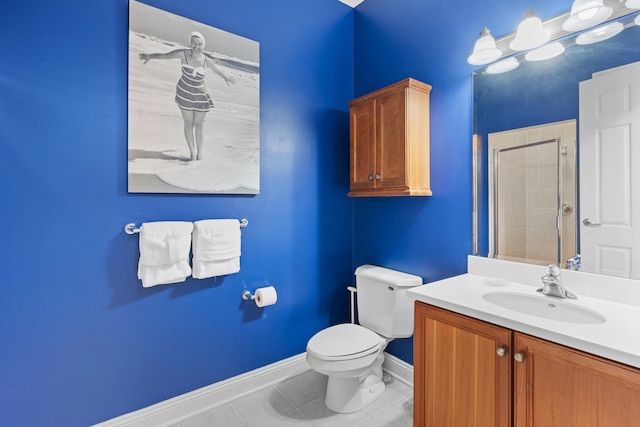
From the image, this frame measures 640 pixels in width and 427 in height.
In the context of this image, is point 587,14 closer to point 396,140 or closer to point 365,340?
point 396,140

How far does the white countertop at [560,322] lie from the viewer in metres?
0.88

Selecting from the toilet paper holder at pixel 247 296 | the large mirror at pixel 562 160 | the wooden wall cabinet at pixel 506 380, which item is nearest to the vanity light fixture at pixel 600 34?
the large mirror at pixel 562 160

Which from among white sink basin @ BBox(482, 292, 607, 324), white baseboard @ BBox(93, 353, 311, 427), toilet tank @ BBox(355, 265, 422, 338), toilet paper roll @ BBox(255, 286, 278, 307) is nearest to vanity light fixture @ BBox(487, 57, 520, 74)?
white sink basin @ BBox(482, 292, 607, 324)

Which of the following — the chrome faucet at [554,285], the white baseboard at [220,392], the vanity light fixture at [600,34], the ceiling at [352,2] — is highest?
the ceiling at [352,2]

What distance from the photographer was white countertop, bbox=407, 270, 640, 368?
878 mm

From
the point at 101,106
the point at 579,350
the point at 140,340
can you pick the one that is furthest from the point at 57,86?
the point at 579,350

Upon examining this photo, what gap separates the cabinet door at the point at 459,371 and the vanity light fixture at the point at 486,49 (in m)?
1.28

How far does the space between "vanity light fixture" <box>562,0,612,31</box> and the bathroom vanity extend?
3.51 ft

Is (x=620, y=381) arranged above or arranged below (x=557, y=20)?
below

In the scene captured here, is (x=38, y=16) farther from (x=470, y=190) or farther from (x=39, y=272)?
(x=470, y=190)

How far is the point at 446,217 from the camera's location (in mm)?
1840

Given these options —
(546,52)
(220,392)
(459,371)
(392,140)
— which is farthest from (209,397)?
(546,52)

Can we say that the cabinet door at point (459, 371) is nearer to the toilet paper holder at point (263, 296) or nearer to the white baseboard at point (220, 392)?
the white baseboard at point (220, 392)

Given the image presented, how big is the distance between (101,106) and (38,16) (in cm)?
43
